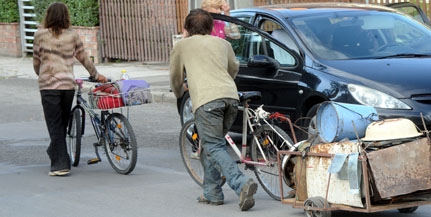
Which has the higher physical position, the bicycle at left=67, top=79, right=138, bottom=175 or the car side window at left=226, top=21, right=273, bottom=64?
the car side window at left=226, top=21, right=273, bottom=64

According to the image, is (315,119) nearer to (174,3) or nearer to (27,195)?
(27,195)

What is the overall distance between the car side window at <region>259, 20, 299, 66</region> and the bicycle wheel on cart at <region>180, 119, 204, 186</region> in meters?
1.76

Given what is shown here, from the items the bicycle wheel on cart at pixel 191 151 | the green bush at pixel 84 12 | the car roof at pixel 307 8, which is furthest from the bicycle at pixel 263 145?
the green bush at pixel 84 12

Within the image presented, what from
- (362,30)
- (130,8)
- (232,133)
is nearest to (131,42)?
(130,8)

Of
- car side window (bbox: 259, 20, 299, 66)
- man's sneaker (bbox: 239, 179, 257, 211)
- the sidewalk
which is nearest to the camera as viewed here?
man's sneaker (bbox: 239, 179, 257, 211)

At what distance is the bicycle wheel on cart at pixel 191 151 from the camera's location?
910 cm

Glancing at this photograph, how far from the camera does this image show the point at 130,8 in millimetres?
21922

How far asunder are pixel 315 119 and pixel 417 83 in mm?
2436

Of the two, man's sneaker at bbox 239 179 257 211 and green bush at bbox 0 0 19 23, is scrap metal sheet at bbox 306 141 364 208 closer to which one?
man's sneaker at bbox 239 179 257 211

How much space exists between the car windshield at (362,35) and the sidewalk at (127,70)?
222 inches

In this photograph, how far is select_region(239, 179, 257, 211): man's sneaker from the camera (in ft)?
25.6

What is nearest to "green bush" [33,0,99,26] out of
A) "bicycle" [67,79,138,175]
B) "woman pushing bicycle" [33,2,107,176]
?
"bicycle" [67,79,138,175]

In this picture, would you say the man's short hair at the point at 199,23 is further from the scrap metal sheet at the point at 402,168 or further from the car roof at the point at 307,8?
the car roof at the point at 307,8

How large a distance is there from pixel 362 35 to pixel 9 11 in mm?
15909
